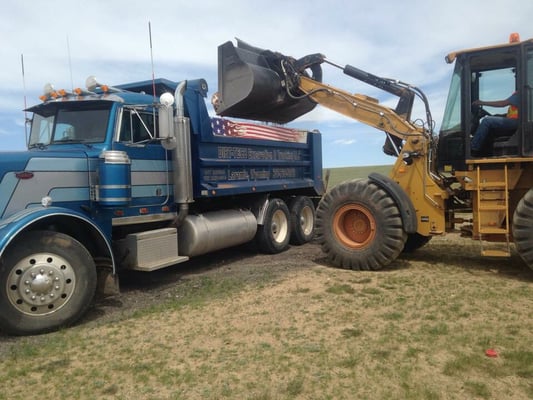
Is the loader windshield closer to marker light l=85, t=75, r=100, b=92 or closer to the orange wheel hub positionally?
the orange wheel hub

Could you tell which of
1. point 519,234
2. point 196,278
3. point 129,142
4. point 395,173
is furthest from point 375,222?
point 129,142

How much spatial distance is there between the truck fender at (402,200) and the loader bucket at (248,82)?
2.37m

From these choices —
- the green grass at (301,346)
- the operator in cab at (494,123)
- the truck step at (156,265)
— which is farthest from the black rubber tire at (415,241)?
the truck step at (156,265)

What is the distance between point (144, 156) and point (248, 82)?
2251 millimetres

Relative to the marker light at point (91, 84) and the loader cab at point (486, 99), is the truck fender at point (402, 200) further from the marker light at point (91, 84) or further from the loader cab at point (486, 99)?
the marker light at point (91, 84)

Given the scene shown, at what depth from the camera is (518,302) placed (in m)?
5.34

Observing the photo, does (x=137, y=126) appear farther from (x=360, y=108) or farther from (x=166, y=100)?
(x=360, y=108)

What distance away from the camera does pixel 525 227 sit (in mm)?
6180

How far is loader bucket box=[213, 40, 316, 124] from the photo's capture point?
25.2ft

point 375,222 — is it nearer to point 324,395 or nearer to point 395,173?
point 395,173

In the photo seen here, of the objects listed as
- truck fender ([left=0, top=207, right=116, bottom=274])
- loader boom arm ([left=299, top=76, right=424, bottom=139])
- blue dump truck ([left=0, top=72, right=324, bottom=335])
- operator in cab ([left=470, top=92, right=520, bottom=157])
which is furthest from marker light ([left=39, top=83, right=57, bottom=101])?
operator in cab ([left=470, top=92, right=520, bottom=157])

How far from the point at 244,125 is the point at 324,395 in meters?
5.86

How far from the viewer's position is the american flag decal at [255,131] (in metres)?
7.82

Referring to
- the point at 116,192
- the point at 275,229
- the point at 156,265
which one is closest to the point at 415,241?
the point at 275,229
